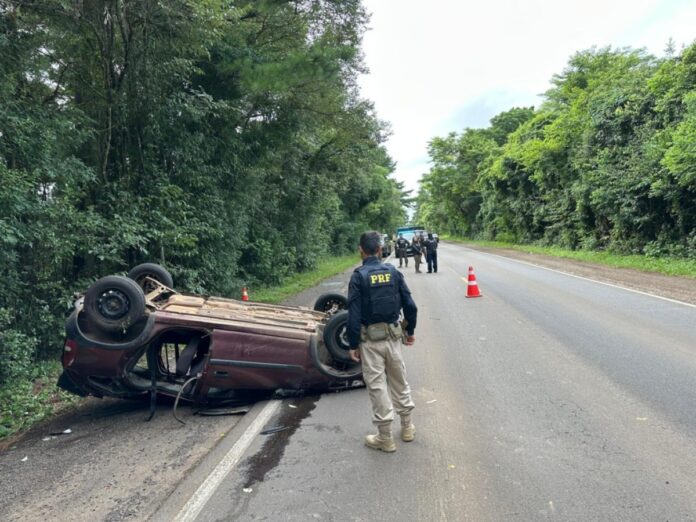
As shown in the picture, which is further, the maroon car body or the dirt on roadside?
the dirt on roadside

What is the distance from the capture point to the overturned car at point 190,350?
4742 millimetres

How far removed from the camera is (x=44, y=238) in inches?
257

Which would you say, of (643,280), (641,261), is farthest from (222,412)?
(641,261)

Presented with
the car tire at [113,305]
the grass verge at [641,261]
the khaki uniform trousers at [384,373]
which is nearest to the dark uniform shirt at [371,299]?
the khaki uniform trousers at [384,373]

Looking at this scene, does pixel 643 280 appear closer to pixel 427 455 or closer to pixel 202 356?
pixel 427 455

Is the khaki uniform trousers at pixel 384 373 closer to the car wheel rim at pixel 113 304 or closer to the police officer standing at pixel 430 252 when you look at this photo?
the car wheel rim at pixel 113 304

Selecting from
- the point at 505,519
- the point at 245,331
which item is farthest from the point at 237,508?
the point at 245,331

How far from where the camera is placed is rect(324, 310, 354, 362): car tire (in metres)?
5.33

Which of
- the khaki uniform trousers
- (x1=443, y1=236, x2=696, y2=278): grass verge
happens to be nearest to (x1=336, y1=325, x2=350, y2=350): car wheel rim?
the khaki uniform trousers

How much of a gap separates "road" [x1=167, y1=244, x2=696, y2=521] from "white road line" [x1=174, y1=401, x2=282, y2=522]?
0.07 metres

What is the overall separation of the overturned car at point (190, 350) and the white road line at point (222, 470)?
1.63 feet

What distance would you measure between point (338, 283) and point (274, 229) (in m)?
3.10

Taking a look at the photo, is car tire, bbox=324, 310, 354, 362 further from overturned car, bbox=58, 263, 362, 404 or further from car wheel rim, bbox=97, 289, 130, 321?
car wheel rim, bbox=97, 289, 130, 321

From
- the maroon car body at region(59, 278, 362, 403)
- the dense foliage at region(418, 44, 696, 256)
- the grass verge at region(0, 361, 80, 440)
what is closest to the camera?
the maroon car body at region(59, 278, 362, 403)
